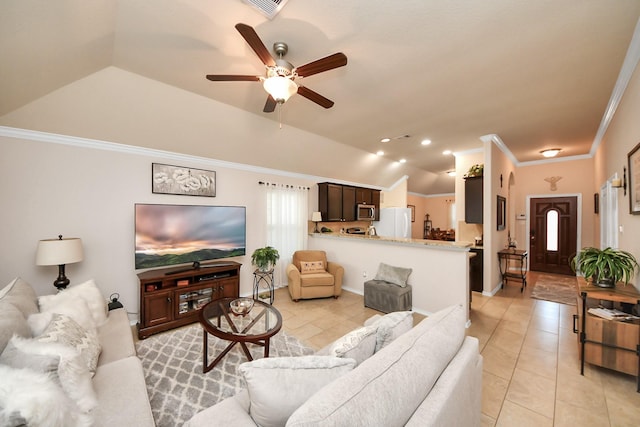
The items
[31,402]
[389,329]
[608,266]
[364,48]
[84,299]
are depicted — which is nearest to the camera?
[31,402]

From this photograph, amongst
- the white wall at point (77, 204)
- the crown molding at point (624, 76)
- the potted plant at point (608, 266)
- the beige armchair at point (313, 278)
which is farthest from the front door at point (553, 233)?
the white wall at point (77, 204)

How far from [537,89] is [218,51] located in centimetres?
339

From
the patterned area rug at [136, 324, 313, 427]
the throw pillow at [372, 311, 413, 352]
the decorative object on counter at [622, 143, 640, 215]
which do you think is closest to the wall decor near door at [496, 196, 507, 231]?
the decorative object on counter at [622, 143, 640, 215]

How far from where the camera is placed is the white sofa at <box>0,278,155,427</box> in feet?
4.13

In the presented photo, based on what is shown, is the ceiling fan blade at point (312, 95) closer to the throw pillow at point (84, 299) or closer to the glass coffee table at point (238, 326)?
the glass coffee table at point (238, 326)

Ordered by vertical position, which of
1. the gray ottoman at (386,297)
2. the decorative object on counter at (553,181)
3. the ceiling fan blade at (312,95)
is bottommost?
the gray ottoman at (386,297)

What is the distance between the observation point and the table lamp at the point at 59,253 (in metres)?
2.45

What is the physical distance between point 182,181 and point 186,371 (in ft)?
8.44

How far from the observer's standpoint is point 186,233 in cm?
360

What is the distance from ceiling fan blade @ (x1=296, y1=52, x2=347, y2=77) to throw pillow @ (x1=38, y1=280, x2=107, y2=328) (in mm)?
2596

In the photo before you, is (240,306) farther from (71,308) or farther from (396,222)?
(396,222)

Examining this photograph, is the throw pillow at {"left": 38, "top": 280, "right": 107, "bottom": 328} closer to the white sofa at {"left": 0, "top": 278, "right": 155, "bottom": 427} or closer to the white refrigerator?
the white sofa at {"left": 0, "top": 278, "right": 155, "bottom": 427}

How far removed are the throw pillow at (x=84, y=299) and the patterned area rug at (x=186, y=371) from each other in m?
0.60

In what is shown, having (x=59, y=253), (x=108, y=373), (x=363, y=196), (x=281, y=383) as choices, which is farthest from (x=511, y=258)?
(x=59, y=253)
